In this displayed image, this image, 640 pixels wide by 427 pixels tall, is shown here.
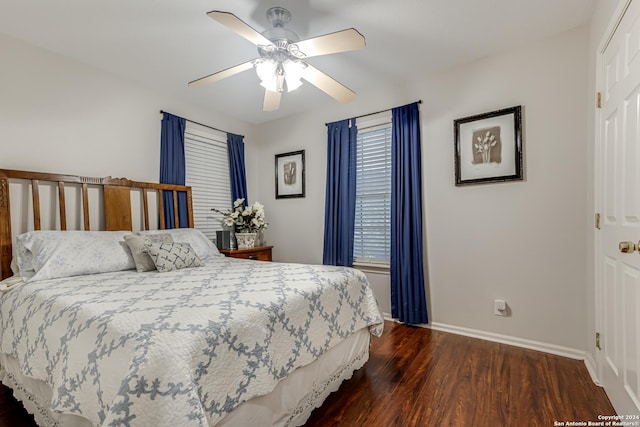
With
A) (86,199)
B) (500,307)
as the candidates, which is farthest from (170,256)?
(500,307)

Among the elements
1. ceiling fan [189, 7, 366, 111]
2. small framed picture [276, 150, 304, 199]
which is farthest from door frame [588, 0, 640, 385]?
small framed picture [276, 150, 304, 199]

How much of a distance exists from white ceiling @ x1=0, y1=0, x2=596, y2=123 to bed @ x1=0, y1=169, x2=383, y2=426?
110 centimetres

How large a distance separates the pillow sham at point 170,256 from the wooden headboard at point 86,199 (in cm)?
76

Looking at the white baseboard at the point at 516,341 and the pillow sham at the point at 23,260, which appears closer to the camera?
the pillow sham at the point at 23,260

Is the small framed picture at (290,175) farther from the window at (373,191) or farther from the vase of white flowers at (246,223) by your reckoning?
the window at (373,191)

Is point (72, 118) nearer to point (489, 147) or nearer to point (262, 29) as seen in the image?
point (262, 29)

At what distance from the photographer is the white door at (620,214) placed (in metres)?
1.41

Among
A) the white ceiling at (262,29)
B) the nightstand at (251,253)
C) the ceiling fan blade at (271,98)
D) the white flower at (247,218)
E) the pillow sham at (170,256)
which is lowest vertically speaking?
the nightstand at (251,253)

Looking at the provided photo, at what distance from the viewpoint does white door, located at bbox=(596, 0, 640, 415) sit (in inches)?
55.3

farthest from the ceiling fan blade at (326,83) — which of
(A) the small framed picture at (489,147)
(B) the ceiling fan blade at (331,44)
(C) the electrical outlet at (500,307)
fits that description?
(C) the electrical outlet at (500,307)

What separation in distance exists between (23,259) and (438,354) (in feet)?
10.3

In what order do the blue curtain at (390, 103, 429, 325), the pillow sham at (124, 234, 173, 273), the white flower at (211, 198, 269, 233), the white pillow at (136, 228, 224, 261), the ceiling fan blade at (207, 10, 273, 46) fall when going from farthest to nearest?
the white flower at (211, 198, 269, 233) < the blue curtain at (390, 103, 429, 325) < the white pillow at (136, 228, 224, 261) < the pillow sham at (124, 234, 173, 273) < the ceiling fan blade at (207, 10, 273, 46)

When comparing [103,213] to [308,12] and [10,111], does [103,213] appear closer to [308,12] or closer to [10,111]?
[10,111]

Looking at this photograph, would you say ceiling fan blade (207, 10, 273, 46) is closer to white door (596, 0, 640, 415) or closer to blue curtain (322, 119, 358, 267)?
blue curtain (322, 119, 358, 267)
